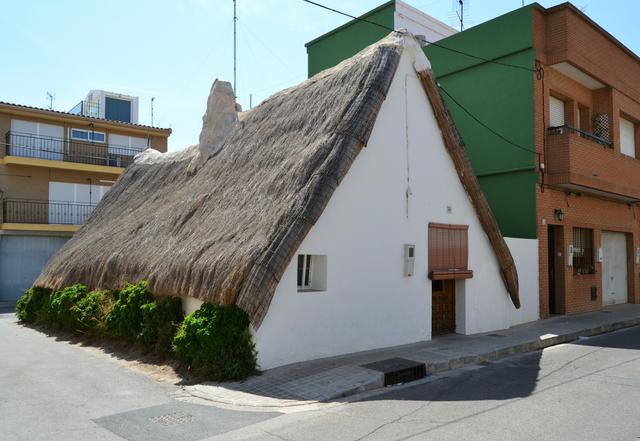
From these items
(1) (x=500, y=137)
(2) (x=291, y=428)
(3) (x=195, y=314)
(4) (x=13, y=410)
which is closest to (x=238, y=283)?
(3) (x=195, y=314)

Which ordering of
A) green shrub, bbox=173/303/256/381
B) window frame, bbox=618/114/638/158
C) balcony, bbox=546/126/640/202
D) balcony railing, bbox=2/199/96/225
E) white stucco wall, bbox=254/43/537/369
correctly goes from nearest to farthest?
1. green shrub, bbox=173/303/256/381
2. white stucco wall, bbox=254/43/537/369
3. balcony, bbox=546/126/640/202
4. window frame, bbox=618/114/638/158
5. balcony railing, bbox=2/199/96/225

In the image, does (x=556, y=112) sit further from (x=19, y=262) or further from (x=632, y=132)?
(x=19, y=262)

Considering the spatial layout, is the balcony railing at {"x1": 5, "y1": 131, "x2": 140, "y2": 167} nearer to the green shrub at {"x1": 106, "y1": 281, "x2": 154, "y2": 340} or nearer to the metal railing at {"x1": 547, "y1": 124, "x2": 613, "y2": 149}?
the green shrub at {"x1": 106, "y1": 281, "x2": 154, "y2": 340}

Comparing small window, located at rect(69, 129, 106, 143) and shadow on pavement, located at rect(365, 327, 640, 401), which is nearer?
shadow on pavement, located at rect(365, 327, 640, 401)

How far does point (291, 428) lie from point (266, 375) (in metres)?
2.35

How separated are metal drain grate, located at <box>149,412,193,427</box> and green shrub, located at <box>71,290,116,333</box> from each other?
546cm

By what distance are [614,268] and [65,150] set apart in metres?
26.4

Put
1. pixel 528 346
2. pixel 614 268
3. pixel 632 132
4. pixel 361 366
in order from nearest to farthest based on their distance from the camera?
pixel 361 366
pixel 528 346
pixel 614 268
pixel 632 132

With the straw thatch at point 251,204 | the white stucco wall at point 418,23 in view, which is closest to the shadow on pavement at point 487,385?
the straw thatch at point 251,204

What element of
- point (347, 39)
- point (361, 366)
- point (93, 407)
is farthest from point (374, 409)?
point (347, 39)

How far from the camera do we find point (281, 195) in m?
9.68

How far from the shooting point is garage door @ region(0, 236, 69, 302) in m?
24.7

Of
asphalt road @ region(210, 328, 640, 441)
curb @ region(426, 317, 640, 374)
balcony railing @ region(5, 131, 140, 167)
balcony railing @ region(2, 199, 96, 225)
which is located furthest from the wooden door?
balcony railing @ region(2, 199, 96, 225)

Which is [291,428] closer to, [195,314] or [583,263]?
[195,314]
